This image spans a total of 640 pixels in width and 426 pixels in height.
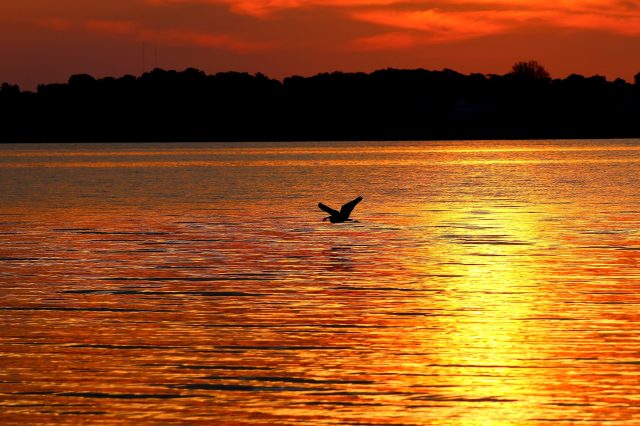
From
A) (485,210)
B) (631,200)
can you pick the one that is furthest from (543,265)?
(631,200)

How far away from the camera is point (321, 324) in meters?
22.0

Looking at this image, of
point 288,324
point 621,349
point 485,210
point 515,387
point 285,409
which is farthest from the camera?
point 485,210

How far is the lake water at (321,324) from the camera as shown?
1609 centimetres

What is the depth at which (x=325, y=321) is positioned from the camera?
22.4 m

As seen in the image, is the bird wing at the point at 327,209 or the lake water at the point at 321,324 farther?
the bird wing at the point at 327,209

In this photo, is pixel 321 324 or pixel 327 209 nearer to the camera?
pixel 321 324

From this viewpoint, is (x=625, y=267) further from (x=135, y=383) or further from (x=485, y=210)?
(x=485, y=210)

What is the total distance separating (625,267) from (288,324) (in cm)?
1164

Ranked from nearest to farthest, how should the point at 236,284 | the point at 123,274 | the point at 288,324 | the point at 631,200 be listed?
the point at 288,324 → the point at 236,284 → the point at 123,274 → the point at 631,200

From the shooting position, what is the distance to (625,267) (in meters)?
30.5

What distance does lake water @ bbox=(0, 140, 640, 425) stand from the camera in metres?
16.1

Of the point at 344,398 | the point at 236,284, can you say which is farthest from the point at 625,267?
the point at 344,398

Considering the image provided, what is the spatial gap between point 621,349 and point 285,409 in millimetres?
6275

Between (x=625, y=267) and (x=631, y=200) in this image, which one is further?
(x=631, y=200)
